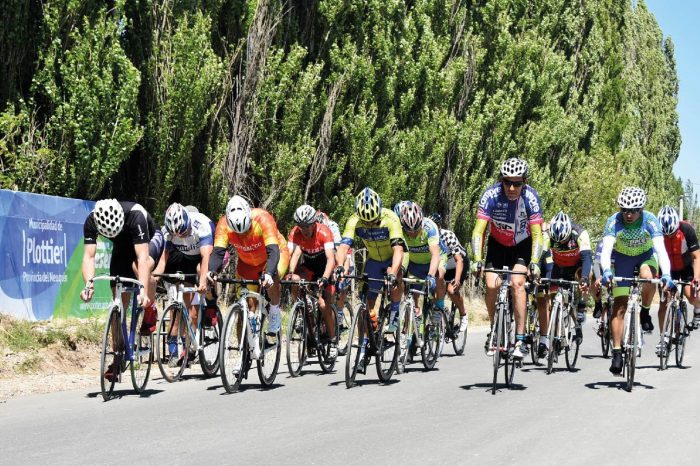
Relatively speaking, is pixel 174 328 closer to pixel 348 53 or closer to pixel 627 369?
pixel 627 369

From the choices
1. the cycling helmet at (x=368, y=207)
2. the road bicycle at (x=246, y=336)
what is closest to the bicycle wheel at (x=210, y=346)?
the road bicycle at (x=246, y=336)

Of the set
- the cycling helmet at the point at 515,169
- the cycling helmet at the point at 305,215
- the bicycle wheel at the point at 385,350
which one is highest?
the cycling helmet at the point at 515,169

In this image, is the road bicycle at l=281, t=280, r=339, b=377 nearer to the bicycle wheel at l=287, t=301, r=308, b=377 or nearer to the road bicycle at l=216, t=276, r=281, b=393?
the bicycle wheel at l=287, t=301, r=308, b=377

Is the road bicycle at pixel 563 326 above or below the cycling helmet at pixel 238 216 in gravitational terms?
below

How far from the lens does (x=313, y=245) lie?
13.4m

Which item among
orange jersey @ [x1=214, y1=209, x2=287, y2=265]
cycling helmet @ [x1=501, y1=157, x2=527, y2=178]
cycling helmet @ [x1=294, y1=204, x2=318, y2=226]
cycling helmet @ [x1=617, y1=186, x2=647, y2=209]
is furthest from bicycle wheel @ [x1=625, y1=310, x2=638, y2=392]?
cycling helmet @ [x1=294, y1=204, x2=318, y2=226]

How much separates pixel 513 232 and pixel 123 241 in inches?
163

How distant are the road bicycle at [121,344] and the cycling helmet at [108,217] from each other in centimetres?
45

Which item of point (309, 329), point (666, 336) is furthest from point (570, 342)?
point (309, 329)

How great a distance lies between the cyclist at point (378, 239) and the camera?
11633 mm

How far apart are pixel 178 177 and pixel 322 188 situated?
17.5ft

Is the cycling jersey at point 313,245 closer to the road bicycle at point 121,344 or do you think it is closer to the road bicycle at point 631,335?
the road bicycle at point 121,344

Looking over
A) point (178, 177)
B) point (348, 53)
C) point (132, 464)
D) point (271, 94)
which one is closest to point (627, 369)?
point (132, 464)

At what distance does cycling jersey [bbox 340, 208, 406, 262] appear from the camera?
1189 cm
